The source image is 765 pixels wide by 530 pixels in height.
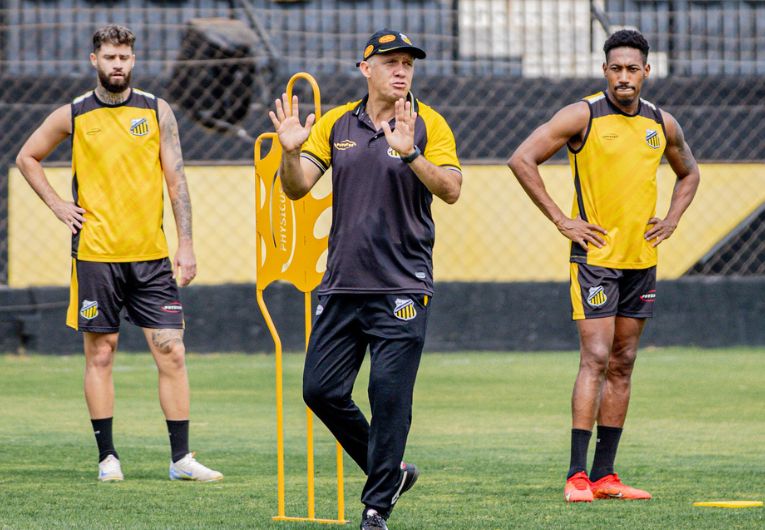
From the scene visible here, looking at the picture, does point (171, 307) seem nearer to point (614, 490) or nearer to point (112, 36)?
point (112, 36)

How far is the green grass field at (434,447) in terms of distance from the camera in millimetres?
6172

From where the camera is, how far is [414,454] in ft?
26.8

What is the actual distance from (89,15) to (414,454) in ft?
30.5

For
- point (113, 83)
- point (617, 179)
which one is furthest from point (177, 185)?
point (617, 179)

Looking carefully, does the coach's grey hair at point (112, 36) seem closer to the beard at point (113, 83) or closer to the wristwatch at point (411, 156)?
the beard at point (113, 83)

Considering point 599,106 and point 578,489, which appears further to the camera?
point 599,106

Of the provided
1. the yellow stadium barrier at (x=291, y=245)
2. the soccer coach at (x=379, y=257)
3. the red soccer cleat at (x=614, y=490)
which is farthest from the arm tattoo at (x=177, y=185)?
A: the red soccer cleat at (x=614, y=490)

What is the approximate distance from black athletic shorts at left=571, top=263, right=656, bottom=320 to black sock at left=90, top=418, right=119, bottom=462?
2.45m

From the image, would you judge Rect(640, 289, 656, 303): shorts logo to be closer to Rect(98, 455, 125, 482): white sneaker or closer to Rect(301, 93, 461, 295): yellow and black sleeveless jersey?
Rect(301, 93, 461, 295): yellow and black sleeveless jersey

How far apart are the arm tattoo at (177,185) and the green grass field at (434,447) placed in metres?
1.31

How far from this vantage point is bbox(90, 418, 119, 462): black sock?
23.9ft

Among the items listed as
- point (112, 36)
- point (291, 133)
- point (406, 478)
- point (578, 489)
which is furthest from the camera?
point (112, 36)

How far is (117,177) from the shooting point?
7562mm

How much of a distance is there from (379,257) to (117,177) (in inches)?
97.4
